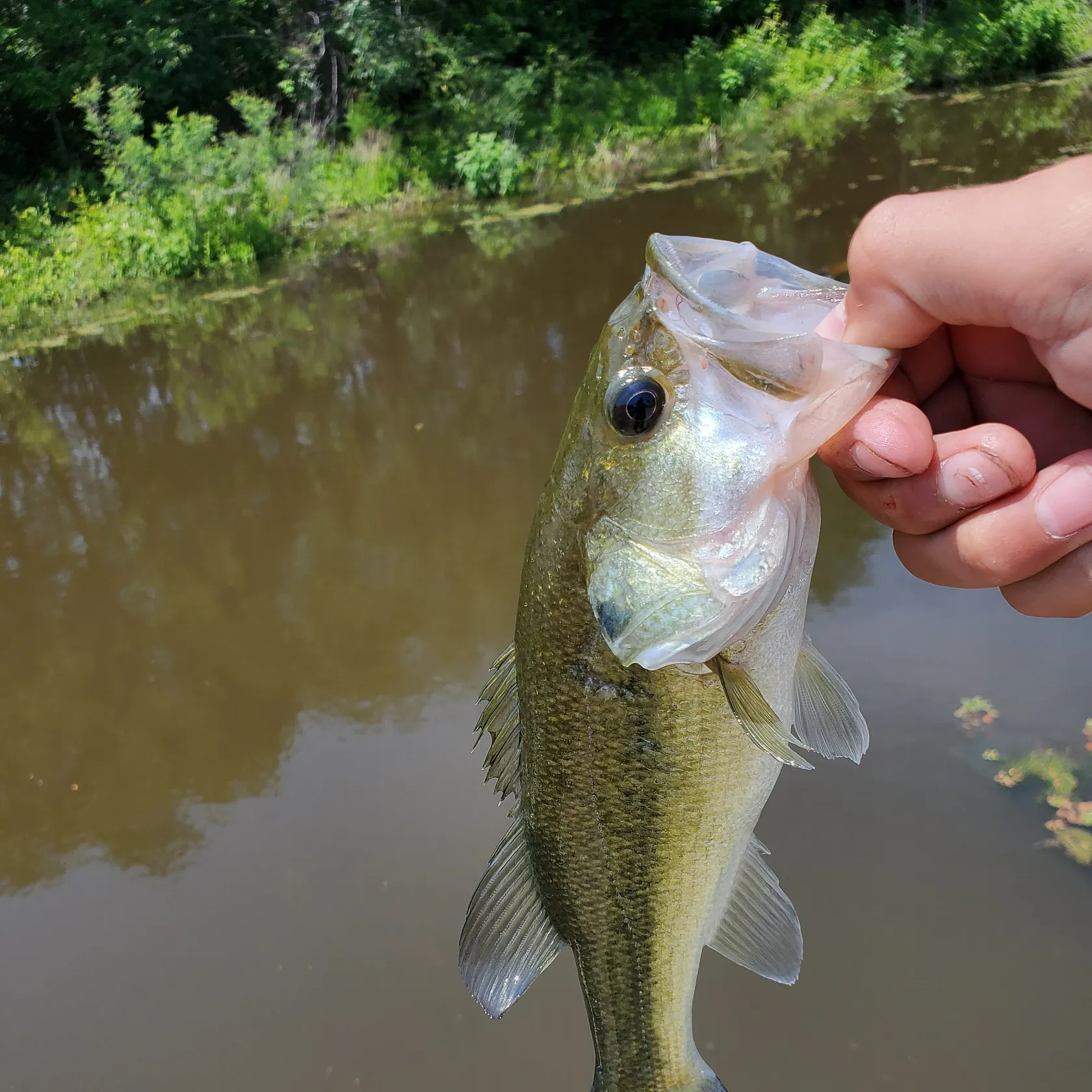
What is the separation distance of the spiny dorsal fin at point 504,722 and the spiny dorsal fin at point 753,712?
374 millimetres

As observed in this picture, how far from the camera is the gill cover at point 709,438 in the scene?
1.21 metres

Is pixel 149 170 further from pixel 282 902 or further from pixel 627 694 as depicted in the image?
pixel 627 694

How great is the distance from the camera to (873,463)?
51.9 inches

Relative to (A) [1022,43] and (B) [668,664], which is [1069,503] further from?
(A) [1022,43]

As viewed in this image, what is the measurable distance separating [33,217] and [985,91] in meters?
14.1

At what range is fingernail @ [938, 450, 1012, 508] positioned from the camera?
1.33 m

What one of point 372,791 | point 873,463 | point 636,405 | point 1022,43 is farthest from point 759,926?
point 1022,43

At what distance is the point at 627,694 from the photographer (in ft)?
4.31

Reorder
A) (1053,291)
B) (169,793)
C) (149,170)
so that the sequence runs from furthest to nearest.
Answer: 1. (149,170)
2. (169,793)
3. (1053,291)

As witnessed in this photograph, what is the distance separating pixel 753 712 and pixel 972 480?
1.62 feet

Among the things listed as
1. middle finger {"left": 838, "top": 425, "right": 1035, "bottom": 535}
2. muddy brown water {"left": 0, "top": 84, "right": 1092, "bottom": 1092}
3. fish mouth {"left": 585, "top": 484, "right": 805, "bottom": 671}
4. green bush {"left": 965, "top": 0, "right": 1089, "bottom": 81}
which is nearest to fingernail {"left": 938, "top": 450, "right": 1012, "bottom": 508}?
middle finger {"left": 838, "top": 425, "right": 1035, "bottom": 535}

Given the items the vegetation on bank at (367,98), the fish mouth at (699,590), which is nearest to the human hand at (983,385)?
the fish mouth at (699,590)

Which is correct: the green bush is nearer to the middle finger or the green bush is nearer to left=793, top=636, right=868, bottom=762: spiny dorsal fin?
the middle finger

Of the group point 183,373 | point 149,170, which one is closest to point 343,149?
point 149,170
